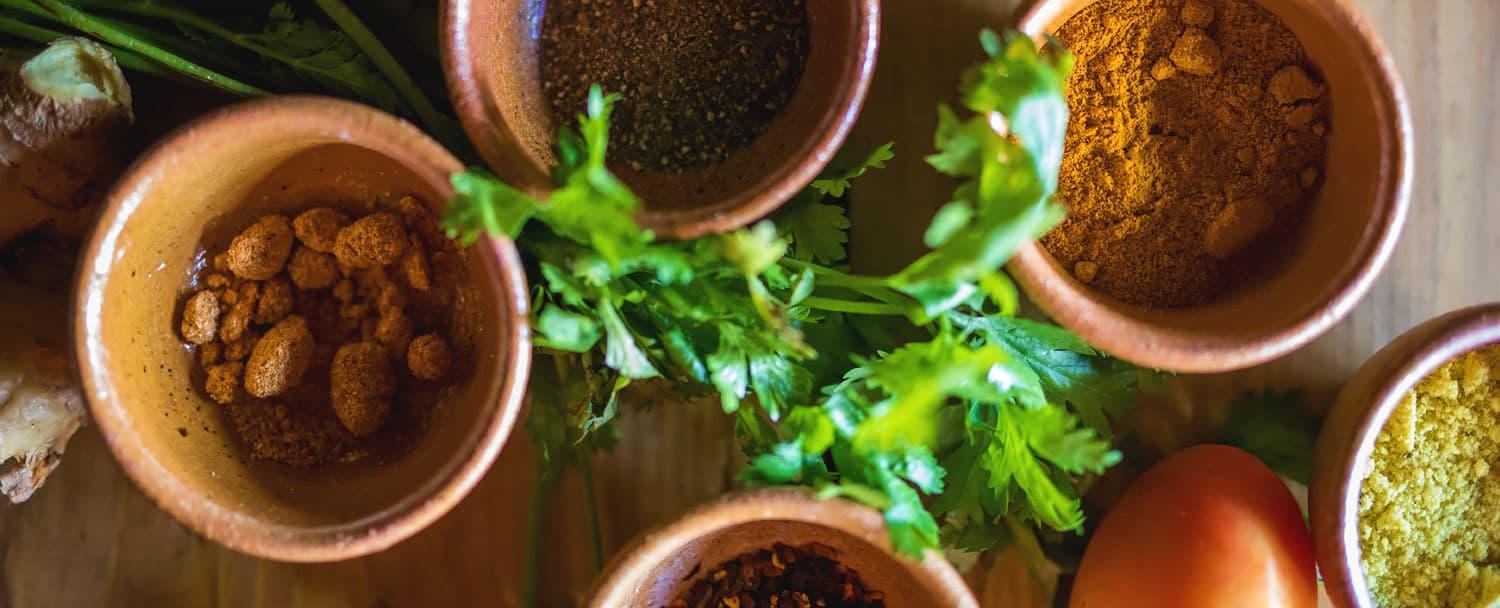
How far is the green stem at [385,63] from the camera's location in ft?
2.93

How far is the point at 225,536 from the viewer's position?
31.3 inches

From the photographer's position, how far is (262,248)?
0.91 m

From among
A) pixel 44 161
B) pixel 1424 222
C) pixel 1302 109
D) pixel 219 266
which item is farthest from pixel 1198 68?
pixel 44 161

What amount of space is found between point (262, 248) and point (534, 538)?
36cm

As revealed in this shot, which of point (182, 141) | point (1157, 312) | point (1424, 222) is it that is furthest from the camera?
point (1424, 222)

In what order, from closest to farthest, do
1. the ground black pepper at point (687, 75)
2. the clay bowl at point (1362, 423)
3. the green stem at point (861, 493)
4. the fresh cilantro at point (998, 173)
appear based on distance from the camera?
the fresh cilantro at point (998, 173) < the green stem at point (861, 493) < the clay bowl at point (1362, 423) < the ground black pepper at point (687, 75)

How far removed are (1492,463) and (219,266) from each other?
110 cm

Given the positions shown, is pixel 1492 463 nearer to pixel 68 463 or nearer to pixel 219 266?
pixel 219 266

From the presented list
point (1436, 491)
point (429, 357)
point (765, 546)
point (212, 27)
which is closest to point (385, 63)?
point (212, 27)

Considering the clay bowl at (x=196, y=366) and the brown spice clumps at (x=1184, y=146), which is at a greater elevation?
the brown spice clumps at (x=1184, y=146)

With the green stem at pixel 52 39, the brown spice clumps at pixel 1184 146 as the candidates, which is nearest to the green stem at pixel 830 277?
the brown spice clumps at pixel 1184 146

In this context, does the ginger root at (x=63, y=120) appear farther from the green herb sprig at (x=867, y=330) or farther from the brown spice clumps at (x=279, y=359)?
the green herb sprig at (x=867, y=330)

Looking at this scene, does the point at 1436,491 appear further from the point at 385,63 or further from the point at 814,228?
the point at 385,63

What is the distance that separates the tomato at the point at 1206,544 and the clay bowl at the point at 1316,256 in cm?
15
